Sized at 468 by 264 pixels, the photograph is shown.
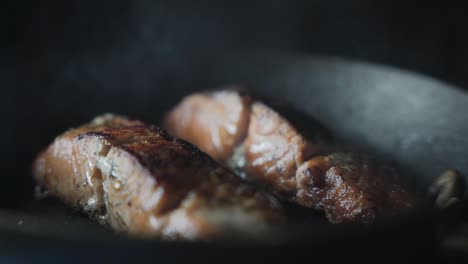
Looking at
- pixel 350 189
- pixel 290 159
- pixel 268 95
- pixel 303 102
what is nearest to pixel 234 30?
pixel 303 102

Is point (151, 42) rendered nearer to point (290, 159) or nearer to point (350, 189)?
point (290, 159)

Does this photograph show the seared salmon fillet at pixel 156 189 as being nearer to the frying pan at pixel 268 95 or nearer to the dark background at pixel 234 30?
the frying pan at pixel 268 95

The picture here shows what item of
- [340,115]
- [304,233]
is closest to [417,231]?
[304,233]

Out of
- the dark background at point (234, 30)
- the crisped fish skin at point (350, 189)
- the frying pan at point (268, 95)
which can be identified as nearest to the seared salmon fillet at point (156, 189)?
the frying pan at point (268, 95)

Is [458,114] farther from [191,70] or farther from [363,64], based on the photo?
[191,70]

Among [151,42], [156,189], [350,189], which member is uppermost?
[151,42]

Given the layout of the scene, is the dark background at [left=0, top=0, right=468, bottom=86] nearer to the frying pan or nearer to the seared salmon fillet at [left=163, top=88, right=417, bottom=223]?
the frying pan

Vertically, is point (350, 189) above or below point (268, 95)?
below
